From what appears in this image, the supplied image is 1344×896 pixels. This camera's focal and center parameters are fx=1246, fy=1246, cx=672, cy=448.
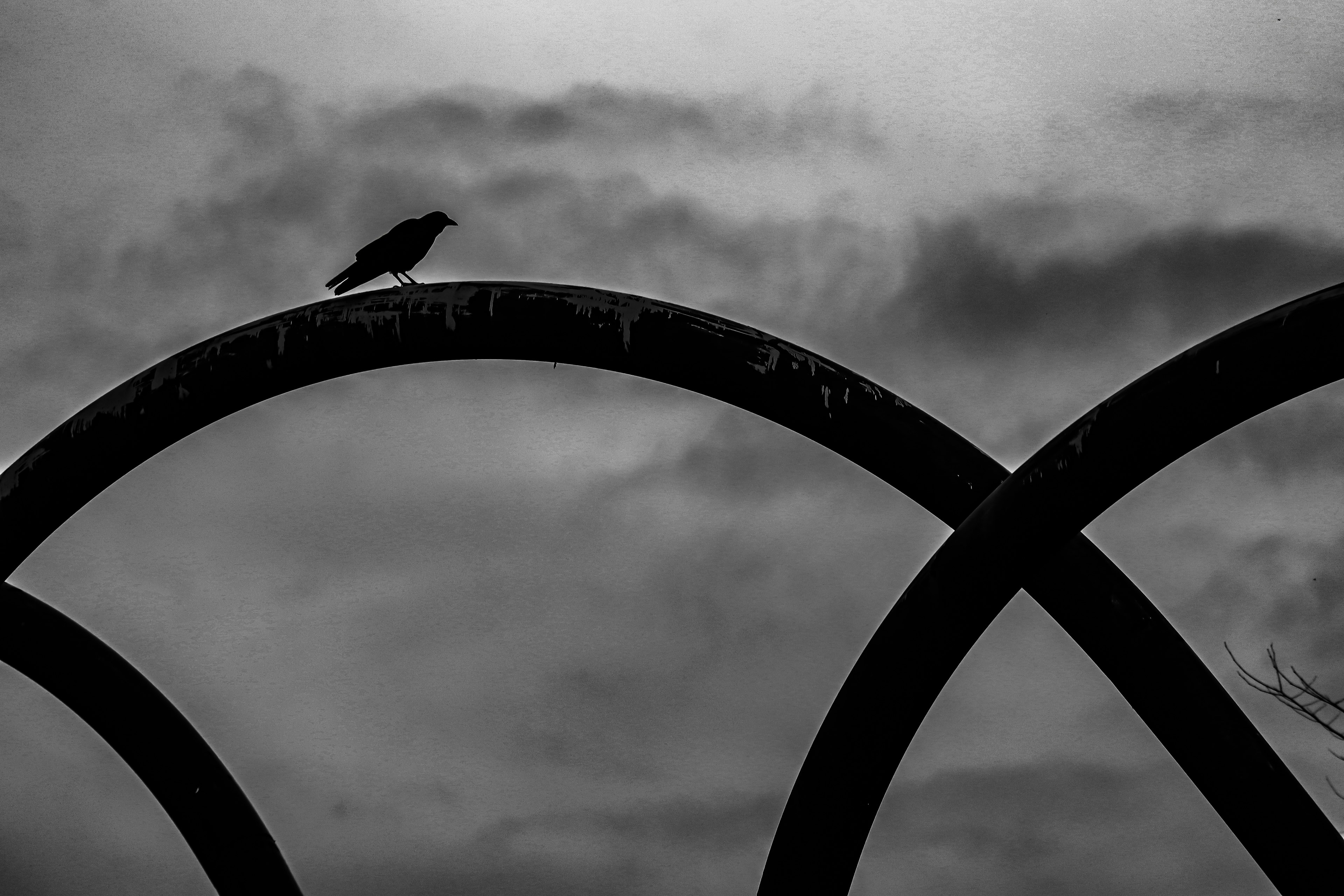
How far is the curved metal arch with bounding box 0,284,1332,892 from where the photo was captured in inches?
287

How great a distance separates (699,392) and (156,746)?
5.54m

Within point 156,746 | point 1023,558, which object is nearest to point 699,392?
point 1023,558

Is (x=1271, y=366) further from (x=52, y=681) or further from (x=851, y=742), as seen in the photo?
(x=52, y=681)

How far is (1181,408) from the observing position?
6.26 m

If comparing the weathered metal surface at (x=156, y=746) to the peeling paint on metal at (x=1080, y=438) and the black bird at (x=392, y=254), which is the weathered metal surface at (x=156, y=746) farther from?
the peeling paint on metal at (x=1080, y=438)

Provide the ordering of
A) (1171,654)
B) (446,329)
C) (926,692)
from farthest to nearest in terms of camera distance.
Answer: (446,329) < (1171,654) < (926,692)

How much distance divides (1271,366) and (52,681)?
908 centimetres

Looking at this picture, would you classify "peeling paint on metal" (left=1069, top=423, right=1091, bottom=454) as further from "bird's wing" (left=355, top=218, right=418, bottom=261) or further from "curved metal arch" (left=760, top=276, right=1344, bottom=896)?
"bird's wing" (left=355, top=218, right=418, bottom=261)

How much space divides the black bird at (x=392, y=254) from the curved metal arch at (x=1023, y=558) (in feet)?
14.0

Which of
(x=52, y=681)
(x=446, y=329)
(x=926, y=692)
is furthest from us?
(x=52, y=681)

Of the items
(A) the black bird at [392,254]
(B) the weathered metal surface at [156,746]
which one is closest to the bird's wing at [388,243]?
(A) the black bird at [392,254]

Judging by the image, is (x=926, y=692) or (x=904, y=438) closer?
(x=926, y=692)

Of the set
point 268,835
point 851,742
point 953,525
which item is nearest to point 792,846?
point 851,742

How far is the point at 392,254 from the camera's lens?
8.62 m
